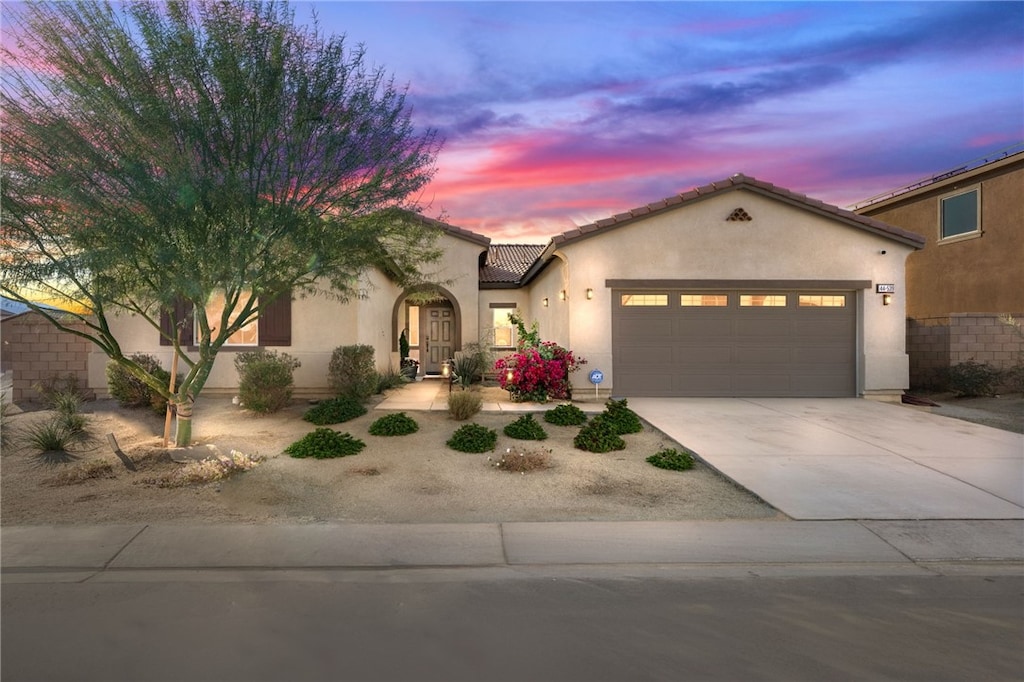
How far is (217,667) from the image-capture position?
2943 millimetres

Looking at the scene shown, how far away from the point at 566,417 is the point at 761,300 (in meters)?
6.42

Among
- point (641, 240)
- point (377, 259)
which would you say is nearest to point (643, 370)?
point (641, 240)

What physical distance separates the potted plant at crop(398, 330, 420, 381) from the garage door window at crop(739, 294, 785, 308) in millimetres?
9576

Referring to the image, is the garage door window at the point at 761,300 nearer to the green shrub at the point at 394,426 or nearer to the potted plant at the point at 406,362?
the green shrub at the point at 394,426

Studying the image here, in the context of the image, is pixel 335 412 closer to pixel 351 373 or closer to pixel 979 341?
pixel 351 373

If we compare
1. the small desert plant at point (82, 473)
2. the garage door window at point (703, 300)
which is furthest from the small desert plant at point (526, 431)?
the garage door window at point (703, 300)

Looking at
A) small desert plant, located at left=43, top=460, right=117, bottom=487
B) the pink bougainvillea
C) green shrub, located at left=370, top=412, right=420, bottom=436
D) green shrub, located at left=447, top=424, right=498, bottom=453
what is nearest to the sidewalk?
small desert plant, located at left=43, top=460, right=117, bottom=487

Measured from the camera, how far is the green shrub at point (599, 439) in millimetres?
7902

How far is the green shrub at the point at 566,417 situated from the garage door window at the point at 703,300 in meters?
4.67

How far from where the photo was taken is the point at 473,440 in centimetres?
800

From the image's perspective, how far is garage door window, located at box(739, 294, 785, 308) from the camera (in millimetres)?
12898

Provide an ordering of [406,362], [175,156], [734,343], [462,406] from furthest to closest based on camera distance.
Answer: [406,362] → [734,343] → [462,406] → [175,156]

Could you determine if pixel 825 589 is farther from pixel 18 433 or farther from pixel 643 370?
pixel 18 433

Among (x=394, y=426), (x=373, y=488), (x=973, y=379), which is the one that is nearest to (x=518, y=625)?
(x=373, y=488)
